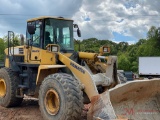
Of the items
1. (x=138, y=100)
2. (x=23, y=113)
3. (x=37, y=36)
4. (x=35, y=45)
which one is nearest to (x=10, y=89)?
(x=23, y=113)

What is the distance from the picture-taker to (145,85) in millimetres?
7562

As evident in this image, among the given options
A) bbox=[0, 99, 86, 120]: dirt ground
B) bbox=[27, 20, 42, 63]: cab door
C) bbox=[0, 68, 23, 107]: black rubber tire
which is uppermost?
bbox=[27, 20, 42, 63]: cab door

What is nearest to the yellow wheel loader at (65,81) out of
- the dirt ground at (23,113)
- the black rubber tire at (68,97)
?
the black rubber tire at (68,97)

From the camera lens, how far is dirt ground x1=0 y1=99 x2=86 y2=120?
29.1 feet

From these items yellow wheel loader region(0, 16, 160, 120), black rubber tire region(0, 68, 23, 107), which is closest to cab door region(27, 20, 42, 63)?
yellow wheel loader region(0, 16, 160, 120)

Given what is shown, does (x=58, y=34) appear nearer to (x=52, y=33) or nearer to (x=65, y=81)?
(x=52, y=33)

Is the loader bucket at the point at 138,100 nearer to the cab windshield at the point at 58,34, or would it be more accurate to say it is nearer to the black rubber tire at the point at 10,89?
the cab windshield at the point at 58,34

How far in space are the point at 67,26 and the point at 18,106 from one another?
10.2 feet

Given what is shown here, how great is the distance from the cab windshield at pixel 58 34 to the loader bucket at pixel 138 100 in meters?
2.89

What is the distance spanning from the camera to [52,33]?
9.59m

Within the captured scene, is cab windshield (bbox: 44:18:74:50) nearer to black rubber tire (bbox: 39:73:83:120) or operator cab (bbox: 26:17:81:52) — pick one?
operator cab (bbox: 26:17:81:52)

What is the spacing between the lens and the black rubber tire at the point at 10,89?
10234 millimetres

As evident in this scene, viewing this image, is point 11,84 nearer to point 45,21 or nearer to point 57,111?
point 45,21

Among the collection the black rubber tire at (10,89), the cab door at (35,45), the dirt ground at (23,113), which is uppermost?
the cab door at (35,45)
